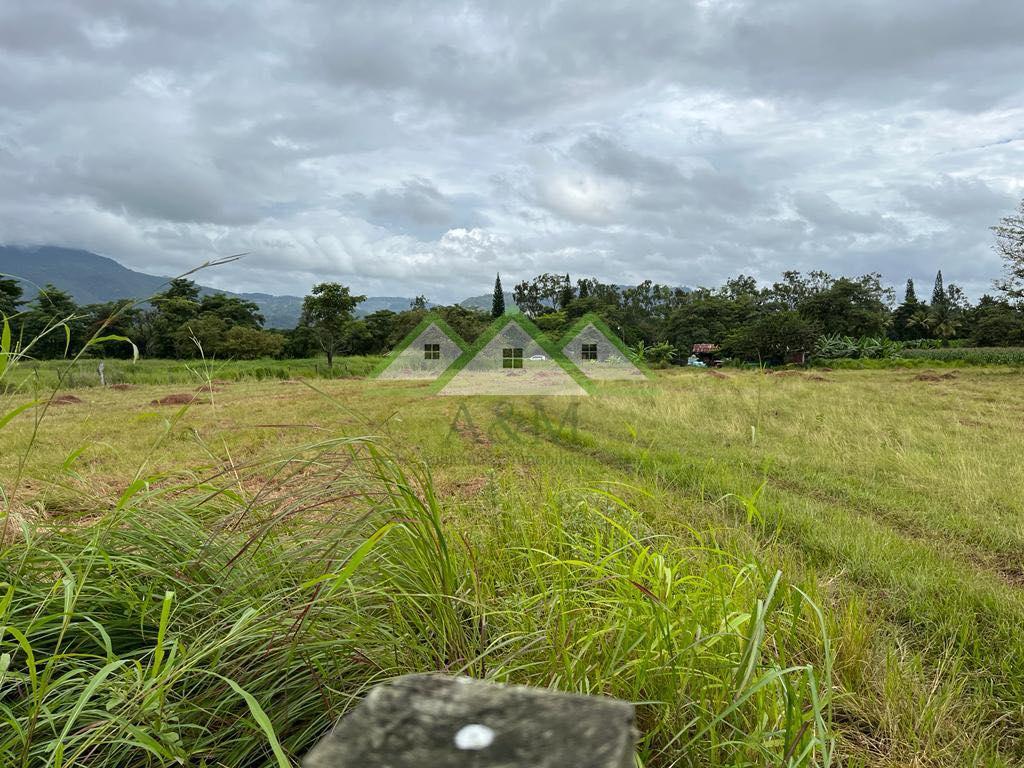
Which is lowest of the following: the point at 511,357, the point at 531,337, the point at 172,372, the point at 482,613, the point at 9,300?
the point at 172,372

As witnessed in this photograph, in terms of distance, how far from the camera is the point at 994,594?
11.3ft

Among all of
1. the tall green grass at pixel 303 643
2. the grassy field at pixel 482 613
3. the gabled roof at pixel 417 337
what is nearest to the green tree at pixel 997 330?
the gabled roof at pixel 417 337

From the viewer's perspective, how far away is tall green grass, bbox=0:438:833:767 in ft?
5.15

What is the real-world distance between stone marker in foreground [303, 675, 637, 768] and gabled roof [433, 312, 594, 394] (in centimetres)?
2080

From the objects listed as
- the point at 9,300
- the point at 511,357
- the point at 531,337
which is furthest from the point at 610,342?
the point at 9,300

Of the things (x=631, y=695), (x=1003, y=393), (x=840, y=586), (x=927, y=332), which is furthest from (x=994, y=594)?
(x=927, y=332)

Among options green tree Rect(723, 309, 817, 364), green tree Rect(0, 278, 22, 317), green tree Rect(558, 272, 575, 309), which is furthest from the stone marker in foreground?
green tree Rect(558, 272, 575, 309)

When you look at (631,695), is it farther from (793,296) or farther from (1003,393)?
(793,296)

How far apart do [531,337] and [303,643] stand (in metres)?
29.2

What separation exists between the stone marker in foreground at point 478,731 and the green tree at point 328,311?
35.5 m

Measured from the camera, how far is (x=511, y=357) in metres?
29.8

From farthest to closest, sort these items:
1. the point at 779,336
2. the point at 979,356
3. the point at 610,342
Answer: the point at 779,336
the point at 979,356
the point at 610,342

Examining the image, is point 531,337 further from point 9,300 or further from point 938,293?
point 938,293

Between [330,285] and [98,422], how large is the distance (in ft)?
81.9
